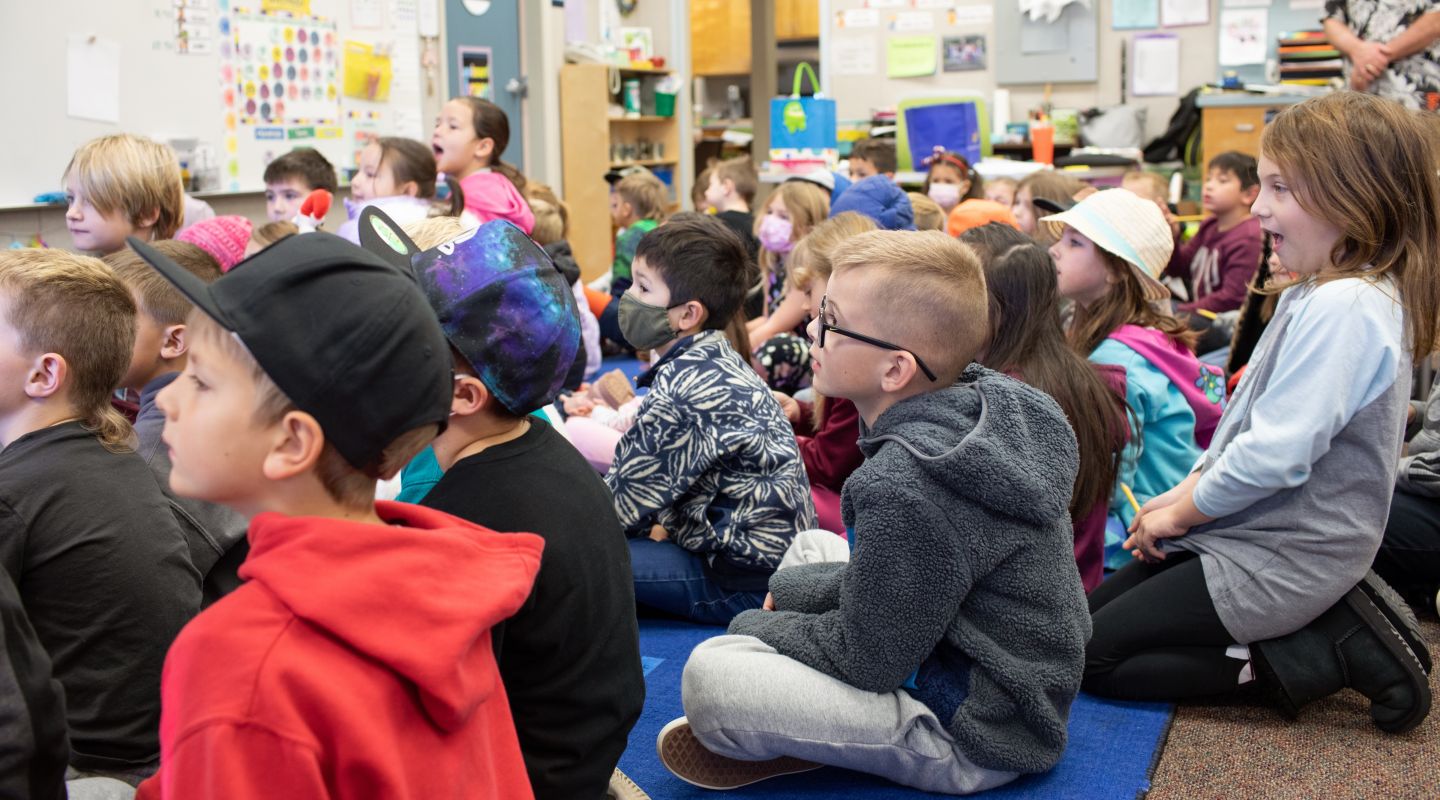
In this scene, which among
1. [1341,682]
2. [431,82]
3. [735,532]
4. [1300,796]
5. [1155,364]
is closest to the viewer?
[1300,796]

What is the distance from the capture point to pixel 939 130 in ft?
25.3

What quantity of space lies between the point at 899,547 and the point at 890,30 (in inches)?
309

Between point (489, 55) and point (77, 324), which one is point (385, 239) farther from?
point (489, 55)

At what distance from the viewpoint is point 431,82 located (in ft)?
22.5

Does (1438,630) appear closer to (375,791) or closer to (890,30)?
(375,791)

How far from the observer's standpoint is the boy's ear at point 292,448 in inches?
43.6

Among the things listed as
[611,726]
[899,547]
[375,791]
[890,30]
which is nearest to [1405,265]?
[899,547]

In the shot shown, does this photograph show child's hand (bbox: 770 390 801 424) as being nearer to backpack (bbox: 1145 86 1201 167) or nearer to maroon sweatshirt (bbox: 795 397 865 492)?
maroon sweatshirt (bbox: 795 397 865 492)

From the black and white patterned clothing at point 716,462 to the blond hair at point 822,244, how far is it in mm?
816

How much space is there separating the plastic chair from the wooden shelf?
6.14 feet

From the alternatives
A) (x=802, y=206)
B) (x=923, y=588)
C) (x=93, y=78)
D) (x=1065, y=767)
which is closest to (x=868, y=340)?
(x=923, y=588)

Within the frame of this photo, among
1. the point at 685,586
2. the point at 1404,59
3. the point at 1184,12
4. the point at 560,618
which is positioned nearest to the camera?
the point at 560,618

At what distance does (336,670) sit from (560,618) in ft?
1.55

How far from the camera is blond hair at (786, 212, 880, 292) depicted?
3488 millimetres
